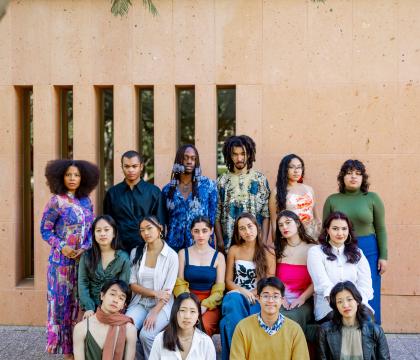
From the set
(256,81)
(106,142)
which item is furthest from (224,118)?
(106,142)

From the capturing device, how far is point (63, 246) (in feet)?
15.7

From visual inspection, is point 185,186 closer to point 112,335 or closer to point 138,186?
point 138,186

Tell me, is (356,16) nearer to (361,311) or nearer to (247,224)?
(247,224)

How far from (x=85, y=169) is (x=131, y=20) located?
2.08 metres

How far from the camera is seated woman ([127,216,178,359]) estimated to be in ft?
15.2

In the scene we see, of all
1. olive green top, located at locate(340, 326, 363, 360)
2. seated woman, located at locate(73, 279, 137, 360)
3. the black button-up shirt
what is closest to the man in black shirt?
the black button-up shirt

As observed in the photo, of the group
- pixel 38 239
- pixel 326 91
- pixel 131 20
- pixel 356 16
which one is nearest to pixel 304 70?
pixel 326 91

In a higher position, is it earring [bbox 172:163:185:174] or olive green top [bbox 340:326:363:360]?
earring [bbox 172:163:185:174]

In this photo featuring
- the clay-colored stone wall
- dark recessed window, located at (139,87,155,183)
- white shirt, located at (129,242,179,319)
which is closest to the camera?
white shirt, located at (129,242,179,319)

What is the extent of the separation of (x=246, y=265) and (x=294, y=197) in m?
0.84

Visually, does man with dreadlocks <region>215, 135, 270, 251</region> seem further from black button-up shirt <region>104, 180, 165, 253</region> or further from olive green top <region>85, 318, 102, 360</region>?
olive green top <region>85, 318, 102, 360</region>

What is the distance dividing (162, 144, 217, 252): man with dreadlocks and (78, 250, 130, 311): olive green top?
640mm

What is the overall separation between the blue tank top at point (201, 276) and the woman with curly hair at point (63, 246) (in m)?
0.96

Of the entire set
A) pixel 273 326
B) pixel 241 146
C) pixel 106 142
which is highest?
pixel 106 142
